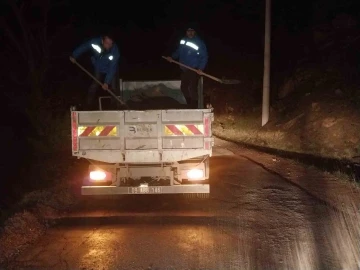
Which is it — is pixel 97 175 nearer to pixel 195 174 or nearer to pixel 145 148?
pixel 145 148

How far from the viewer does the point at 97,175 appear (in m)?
8.19

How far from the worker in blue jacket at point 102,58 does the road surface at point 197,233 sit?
239 cm

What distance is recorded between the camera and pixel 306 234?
682cm

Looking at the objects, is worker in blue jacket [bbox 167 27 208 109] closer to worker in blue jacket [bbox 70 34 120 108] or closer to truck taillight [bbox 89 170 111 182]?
worker in blue jacket [bbox 70 34 120 108]

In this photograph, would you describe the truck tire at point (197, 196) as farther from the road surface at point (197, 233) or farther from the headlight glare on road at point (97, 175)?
the headlight glare on road at point (97, 175)

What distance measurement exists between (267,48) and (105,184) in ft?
27.6

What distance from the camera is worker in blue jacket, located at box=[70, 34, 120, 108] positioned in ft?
32.6

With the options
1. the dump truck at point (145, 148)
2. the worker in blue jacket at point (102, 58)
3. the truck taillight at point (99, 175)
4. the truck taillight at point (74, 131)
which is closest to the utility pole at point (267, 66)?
the worker in blue jacket at point (102, 58)

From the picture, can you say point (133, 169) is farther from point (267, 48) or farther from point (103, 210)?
point (267, 48)

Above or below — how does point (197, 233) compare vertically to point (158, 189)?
below

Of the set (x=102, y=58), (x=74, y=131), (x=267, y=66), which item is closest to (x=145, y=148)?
(x=74, y=131)

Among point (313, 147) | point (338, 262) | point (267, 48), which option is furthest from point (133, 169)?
point (267, 48)

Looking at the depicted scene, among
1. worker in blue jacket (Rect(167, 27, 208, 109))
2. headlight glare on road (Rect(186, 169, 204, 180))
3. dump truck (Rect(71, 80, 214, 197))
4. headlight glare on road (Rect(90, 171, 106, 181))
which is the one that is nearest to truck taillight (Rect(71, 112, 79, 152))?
dump truck (Rect(71, 80, 214, 197))

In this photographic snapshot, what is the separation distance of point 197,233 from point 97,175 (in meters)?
2.17
